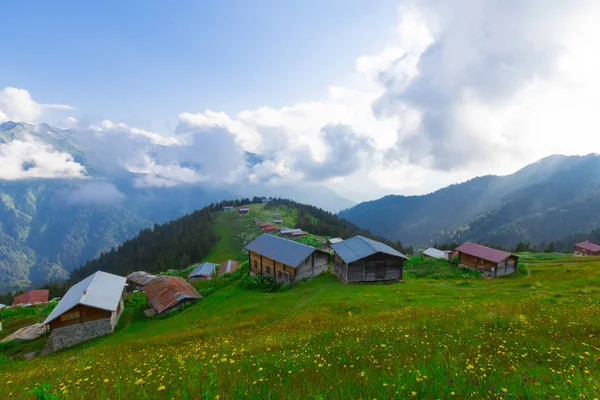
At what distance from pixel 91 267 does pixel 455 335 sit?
689 feet

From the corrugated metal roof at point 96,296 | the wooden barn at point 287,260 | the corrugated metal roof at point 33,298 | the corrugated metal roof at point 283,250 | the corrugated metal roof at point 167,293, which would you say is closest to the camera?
the corrugated metal roof at point 96,296

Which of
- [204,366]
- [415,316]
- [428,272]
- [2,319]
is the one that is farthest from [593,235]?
[2,319]

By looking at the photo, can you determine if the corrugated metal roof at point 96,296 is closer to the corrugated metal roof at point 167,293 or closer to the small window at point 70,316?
the small window at point 70,316

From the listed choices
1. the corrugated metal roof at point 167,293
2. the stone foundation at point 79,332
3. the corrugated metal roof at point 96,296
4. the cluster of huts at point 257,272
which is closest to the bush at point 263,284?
the cluster of huts at point 257,272

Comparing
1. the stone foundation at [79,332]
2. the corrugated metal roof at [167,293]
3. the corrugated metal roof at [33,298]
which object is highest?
the corrugated metal roof at [167,293]

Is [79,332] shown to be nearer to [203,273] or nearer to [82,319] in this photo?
[82,319]

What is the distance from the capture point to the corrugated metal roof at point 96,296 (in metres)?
36.8

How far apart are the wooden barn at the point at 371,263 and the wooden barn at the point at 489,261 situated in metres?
27.0

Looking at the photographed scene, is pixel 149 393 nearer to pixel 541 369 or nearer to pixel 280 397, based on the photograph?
pixel 280 397

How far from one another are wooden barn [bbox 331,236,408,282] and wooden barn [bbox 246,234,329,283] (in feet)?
15.5

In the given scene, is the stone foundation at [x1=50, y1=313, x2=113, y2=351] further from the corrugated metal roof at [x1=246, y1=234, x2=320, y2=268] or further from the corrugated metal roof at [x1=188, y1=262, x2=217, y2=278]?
the corrugated metal roof at [x1=188, y1=262, x2=217, y2=278]

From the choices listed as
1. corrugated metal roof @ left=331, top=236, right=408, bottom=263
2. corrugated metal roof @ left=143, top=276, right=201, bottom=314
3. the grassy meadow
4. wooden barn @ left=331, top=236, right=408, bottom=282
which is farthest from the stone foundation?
the grassy meadow

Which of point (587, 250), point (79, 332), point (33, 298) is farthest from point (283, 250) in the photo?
point (587, 250)

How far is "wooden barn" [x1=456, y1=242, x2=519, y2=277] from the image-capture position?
184 ft
